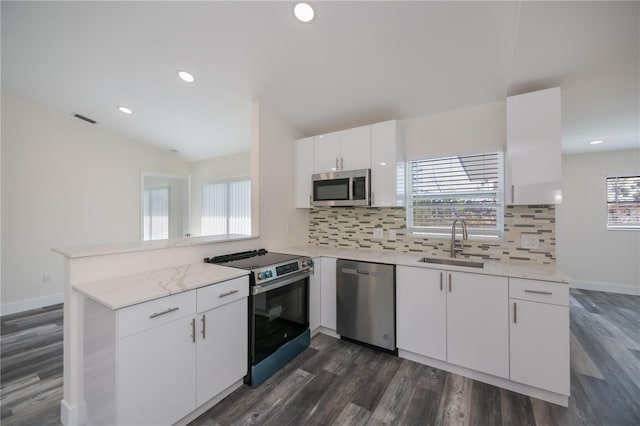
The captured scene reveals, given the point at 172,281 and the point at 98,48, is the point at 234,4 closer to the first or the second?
the point at 98,48

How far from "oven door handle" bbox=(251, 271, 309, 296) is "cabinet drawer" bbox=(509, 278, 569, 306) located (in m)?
1.63

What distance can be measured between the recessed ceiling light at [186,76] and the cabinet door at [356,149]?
5.27 ft

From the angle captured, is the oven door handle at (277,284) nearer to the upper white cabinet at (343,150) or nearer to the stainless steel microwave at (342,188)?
the stainless steel microwave at (342,188)

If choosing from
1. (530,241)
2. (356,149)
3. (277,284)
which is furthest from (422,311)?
(356,149)

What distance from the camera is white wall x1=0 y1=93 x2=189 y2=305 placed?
3182mm

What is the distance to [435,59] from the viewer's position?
2002 mm

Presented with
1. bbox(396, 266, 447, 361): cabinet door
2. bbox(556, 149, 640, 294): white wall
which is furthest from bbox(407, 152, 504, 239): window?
bbox(556, 149, 640, 294): white wall

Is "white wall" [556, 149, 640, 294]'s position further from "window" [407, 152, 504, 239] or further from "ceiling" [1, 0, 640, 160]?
"window" [407, 152, 504, 239]

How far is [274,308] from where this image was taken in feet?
6.93

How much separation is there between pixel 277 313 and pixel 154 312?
3.29 ft

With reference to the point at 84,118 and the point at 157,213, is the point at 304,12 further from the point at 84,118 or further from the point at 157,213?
the point at 157,213

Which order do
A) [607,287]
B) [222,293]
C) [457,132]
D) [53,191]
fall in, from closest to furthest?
[222,293] < [457,132] < [53,191] < [607,287]

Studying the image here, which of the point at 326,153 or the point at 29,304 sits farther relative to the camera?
the point at 29,304

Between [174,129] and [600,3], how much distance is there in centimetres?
435
